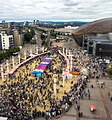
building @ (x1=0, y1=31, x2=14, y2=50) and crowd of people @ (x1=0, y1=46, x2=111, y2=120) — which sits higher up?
building @ (x1=0, y1=31, x2=14, y2=50)

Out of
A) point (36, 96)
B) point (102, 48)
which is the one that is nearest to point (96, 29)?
point (102, 48)

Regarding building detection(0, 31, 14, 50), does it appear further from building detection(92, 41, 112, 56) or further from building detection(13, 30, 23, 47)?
building detection(92, 41, 112, 56)

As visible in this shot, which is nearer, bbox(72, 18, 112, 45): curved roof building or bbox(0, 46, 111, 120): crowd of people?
bbox(0, 46, 111, 120): crowd of people

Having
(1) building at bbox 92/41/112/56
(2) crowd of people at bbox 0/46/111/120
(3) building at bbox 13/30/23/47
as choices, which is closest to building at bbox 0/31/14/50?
(3) building at bbox 13/30/23/47

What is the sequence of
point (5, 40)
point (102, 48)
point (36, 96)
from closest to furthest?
point (36, 96) < point (102, 48) < point (5, 40)

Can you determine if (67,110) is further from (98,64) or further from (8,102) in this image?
(98,64)

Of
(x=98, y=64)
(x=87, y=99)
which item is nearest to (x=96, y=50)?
(x=98, y=64)

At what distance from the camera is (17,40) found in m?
61.2

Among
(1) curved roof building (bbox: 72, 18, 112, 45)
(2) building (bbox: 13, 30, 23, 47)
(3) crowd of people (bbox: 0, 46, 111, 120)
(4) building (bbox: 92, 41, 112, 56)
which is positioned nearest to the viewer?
(3) crowd of people (bbox: 0, 46, 111, 120)

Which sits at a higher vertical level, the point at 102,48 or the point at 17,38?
the point at 17,38

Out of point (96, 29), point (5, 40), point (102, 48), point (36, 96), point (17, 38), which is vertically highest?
point (96, 29)

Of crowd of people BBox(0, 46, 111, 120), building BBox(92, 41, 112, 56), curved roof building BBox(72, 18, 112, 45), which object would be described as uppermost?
curved roof building BBox(72, 18, 112, 45)

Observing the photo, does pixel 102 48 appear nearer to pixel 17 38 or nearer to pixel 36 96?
pixel 36 96

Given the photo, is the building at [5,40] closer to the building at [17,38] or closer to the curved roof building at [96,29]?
the building at [17,38]
